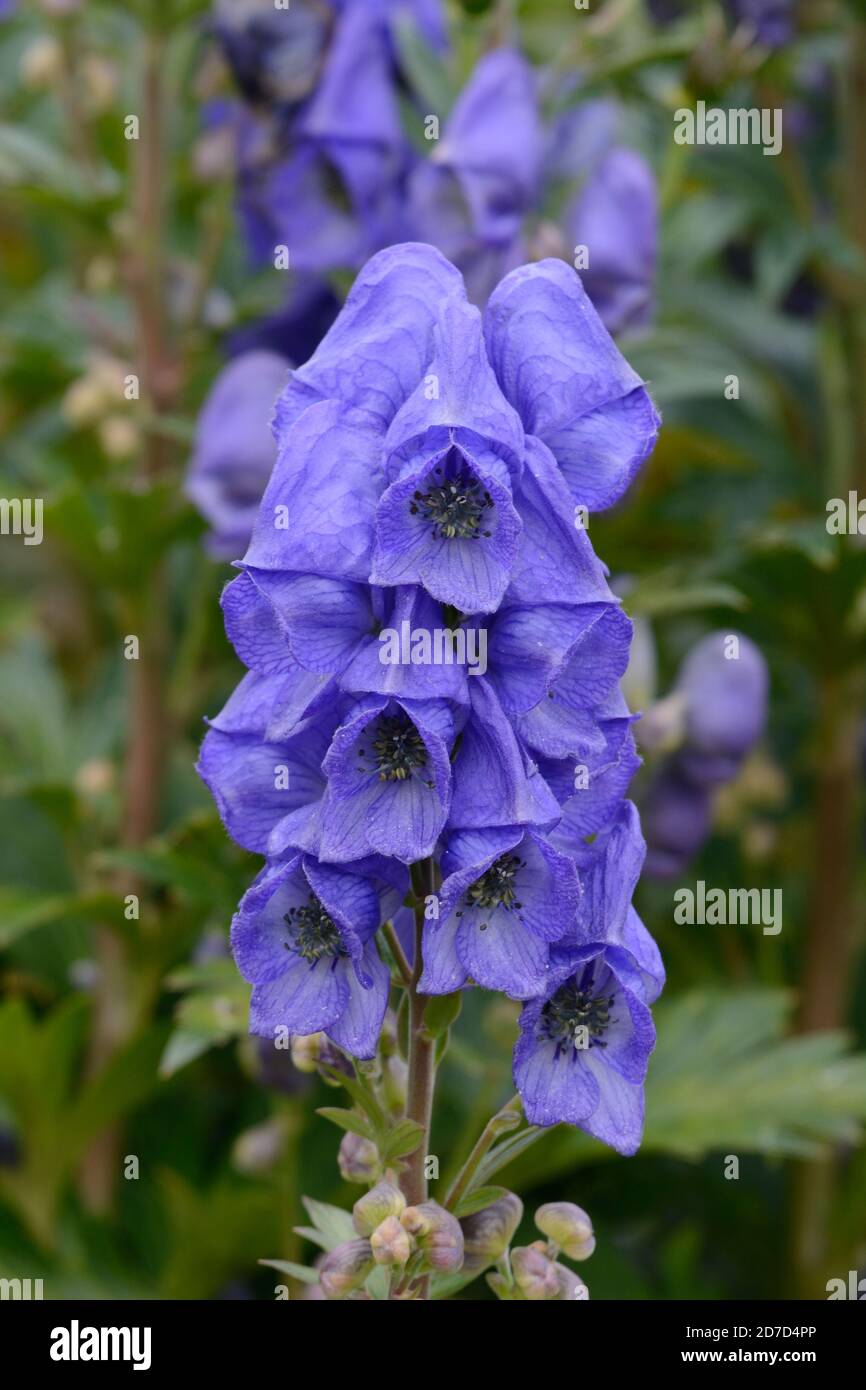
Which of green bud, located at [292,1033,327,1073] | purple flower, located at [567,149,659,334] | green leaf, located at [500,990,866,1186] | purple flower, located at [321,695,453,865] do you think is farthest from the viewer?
purple flower, located at [567,149,659,334]

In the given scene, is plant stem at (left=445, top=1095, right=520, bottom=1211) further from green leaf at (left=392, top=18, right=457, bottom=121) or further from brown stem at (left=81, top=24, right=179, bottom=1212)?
green leaf at (left=392, top=18, right=457, bottom=121)

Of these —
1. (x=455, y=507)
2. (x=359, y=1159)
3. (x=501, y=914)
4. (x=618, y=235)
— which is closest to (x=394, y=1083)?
(x=359, y=1159)

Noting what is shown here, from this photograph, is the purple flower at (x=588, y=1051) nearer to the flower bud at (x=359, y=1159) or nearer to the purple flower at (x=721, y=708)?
the flower bud at (x=359, y=1159)

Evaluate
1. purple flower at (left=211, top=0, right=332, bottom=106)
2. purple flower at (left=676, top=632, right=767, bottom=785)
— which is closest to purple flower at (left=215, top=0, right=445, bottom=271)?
purple flower at (left=211, top=0, right=332, bottom=106)

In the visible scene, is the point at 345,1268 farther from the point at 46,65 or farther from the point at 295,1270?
the point at 46,65

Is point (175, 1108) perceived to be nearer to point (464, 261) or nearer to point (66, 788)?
point (66, 788)

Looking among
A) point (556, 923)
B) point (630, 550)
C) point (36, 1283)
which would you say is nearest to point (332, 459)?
point (556, 923)
